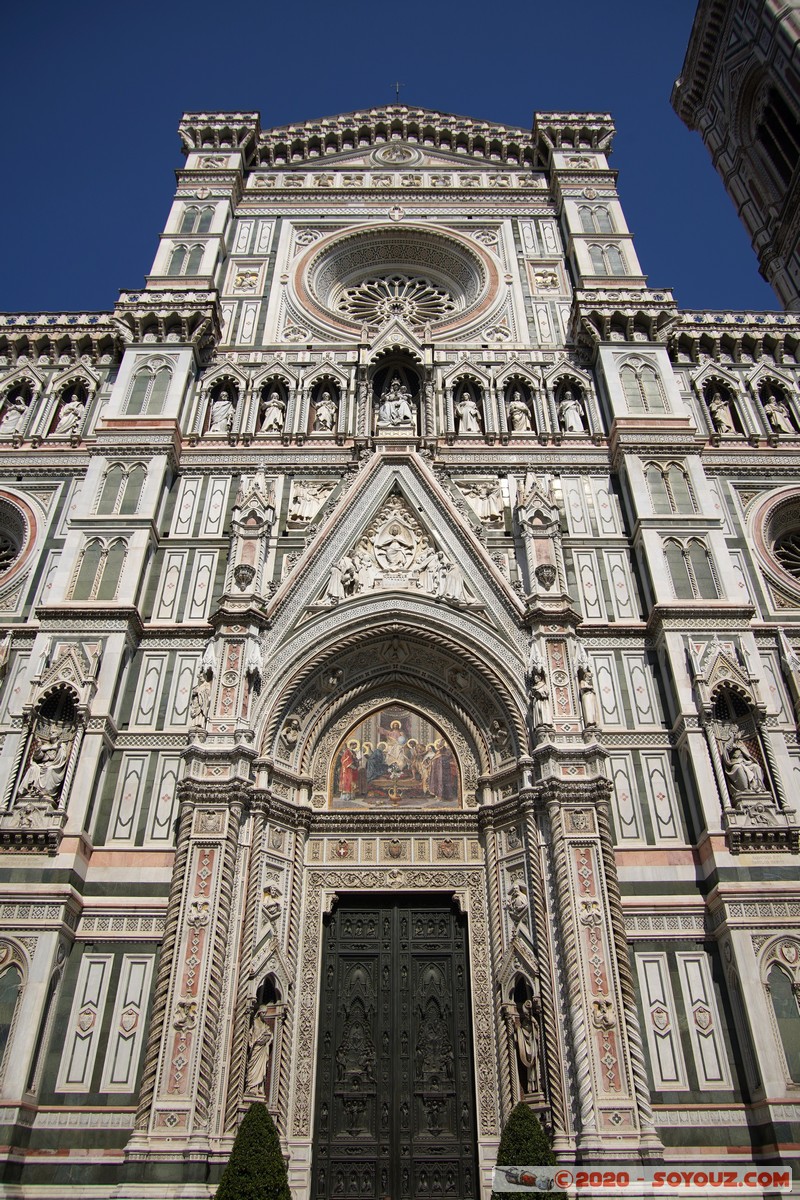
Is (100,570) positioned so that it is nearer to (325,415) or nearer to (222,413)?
(222,413)

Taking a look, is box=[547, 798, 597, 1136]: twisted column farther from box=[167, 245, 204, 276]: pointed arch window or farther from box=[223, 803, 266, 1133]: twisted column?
box=[167, 245, 204, 276]: pointed arch window

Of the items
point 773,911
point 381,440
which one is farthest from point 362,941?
point 381,440

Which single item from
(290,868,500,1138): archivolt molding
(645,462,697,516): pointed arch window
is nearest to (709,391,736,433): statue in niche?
(645,462,697,516): pointed arch window

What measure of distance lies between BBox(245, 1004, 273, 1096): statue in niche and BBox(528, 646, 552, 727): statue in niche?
4949mm

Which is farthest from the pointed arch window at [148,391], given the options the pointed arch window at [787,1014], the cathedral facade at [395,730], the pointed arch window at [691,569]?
the pointed arch window at [787,1014]

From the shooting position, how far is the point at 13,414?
17547 mm

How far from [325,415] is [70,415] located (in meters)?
4.62

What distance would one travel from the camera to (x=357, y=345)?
60.7 ft

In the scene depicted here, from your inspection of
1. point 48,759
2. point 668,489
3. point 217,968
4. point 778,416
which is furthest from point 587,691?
point 778,416

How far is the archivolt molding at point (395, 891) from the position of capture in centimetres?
1109

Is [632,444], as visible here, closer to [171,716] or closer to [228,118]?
[171,716]

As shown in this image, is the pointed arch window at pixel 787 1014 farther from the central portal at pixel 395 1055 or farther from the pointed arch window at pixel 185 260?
the pointed arch window at pixel 185 260

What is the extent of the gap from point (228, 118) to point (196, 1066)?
21.5 metres

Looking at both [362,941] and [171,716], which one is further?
[171,716]
